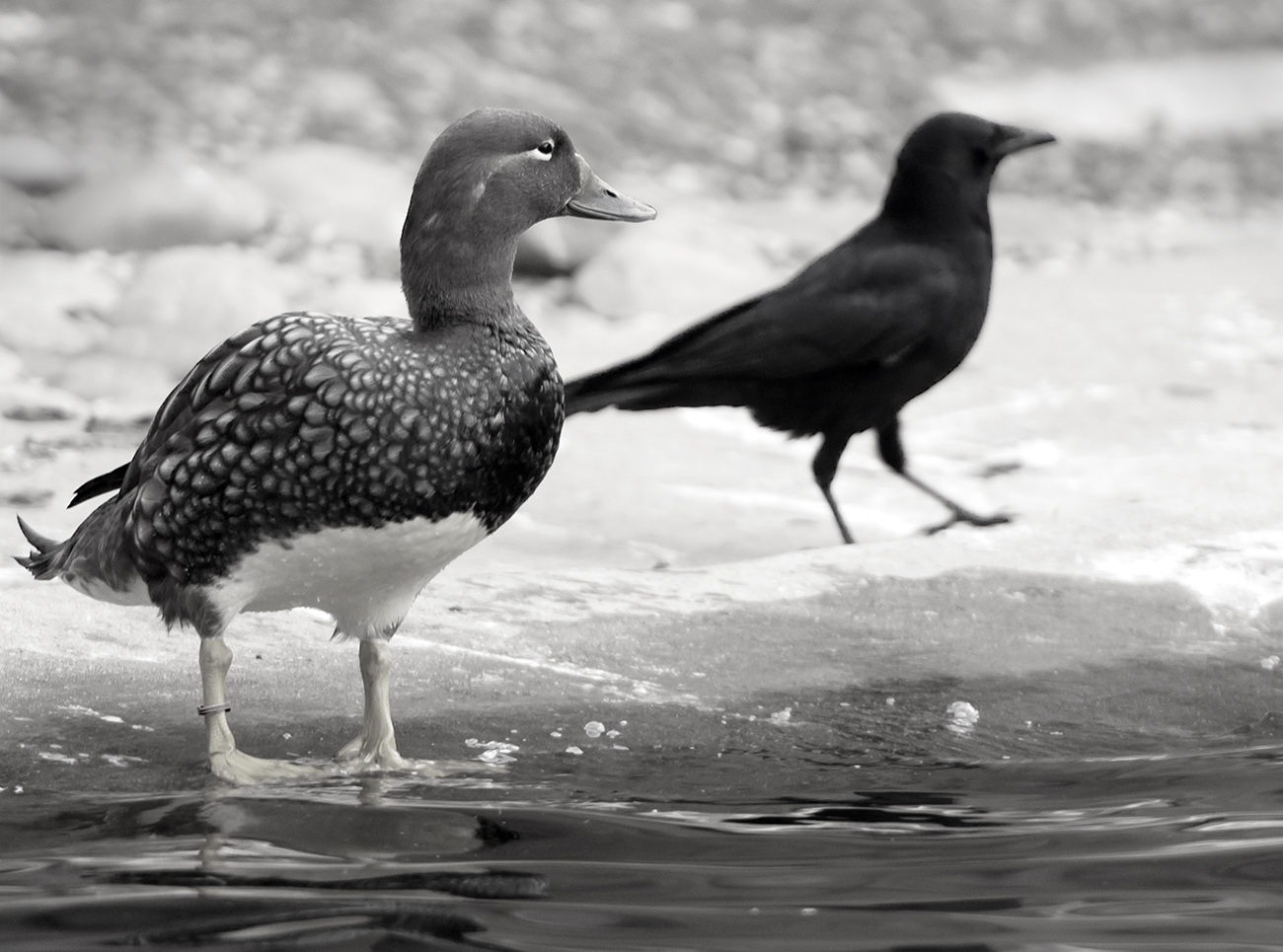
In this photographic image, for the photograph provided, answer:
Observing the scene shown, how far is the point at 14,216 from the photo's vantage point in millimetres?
9180

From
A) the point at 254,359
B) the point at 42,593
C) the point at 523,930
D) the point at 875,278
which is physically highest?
the point at 875,278

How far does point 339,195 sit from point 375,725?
628 centimetres

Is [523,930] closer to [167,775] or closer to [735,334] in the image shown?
[167,775]

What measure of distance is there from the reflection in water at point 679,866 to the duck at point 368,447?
319mm

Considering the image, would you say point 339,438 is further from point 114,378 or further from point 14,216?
point 14,216

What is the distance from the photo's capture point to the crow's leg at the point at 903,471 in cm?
579

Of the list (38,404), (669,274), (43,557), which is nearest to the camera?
(43,557)

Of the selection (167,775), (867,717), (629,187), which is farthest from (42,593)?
(629,187)

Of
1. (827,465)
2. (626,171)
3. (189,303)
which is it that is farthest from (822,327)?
(626,171)

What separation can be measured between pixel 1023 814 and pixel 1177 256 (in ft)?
23.9

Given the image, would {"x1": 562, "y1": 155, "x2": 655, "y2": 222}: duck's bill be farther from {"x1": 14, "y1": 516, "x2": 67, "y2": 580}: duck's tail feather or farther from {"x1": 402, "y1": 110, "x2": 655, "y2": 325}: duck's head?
{"x1": 14, "y1": 516, "x2": 67, "y2": 580}: duck's tail feather

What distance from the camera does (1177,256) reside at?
32.8 ft

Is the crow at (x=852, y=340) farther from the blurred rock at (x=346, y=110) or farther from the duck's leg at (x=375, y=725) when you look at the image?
the blurred rock at (x=346, y=110)

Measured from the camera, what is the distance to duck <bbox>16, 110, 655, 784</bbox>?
3.39 metres
